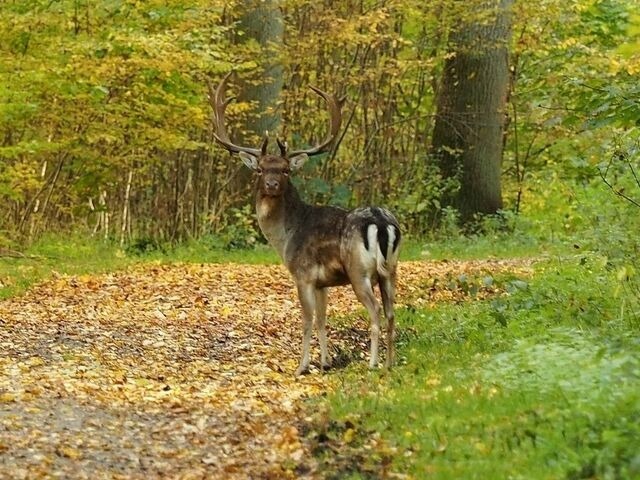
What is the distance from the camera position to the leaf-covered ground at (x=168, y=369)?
23.4 feet

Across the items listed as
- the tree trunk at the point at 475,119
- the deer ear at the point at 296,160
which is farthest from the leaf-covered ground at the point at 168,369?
the tree trunk at the point at 475,119

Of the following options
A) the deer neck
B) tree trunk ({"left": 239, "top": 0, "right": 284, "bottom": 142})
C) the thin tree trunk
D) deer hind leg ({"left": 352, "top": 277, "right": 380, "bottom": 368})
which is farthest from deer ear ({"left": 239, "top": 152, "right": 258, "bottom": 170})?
the thin tree trunk

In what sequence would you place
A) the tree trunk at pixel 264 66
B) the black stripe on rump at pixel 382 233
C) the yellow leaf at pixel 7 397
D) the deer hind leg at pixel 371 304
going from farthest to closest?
the tree trunk at pixel 264 66 < the deer hind leg at pixel 371 304 < the black stripe on rump at pixel 382 233 < the yellow leaf at pixel 7 397

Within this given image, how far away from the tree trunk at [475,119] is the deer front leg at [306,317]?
12.5 metres

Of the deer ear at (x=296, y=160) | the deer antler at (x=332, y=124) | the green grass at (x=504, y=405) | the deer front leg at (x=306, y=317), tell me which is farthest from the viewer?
the deer antler at (x=332, y=124)

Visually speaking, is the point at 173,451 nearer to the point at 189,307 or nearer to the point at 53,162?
the point at 189,307

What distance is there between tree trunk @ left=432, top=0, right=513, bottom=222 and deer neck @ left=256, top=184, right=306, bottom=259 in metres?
12.1

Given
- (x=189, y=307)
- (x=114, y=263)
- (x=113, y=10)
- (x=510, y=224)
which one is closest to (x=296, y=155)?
(x=189, y=307)

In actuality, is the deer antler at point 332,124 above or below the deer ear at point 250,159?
above

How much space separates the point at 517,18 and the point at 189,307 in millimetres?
10991

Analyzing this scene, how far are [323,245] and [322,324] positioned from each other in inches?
26.9

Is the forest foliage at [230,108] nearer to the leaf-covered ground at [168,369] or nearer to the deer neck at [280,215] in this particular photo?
the leaf-covered ground at [168,369]

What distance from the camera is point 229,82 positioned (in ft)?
68.4

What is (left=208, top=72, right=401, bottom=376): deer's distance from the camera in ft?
31.5
